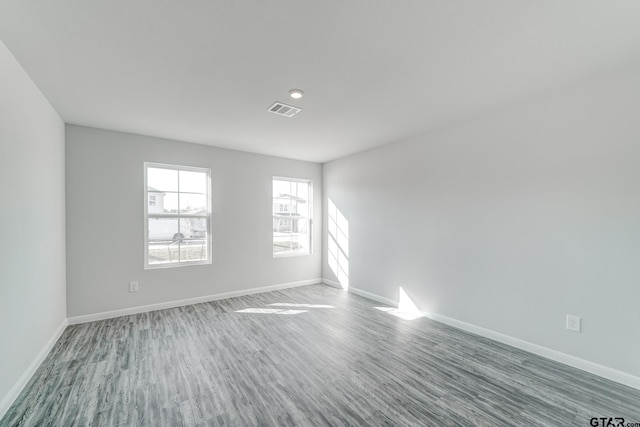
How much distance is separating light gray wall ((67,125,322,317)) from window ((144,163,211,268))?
118mm

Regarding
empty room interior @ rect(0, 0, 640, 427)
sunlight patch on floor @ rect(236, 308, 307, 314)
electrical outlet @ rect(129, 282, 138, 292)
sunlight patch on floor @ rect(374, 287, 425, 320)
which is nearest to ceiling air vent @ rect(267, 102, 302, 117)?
empty room interior @ rect(0, 0, 640, 427)

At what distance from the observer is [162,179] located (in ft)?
14.0

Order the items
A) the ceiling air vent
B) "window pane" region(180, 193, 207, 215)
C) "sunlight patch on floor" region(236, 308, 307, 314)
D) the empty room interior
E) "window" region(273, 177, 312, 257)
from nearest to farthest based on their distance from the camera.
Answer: the empty room interior, the ceiling air vent, "sunlight patch on floor" region(236, 308, 307, 314), "window pane" region(180, 193, 207, 215), "window" region(273, 177, 312, 257)

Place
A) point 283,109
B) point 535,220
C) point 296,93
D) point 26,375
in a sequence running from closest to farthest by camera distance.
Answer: point 26,375
point 296,93
point 535,220
point 283,109

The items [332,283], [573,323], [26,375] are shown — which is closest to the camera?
[26,375]

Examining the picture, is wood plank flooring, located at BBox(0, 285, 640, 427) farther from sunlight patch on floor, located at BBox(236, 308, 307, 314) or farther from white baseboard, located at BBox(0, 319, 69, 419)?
sunlight patch on floor, located at BBox(236, 308, 307, 314)

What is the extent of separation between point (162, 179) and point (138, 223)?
0.76 meters

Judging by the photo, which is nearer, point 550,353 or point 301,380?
point 301,380

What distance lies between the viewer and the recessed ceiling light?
2630mm

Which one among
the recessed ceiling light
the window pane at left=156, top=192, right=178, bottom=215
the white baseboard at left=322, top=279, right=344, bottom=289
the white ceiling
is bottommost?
the white baseboard at left=322, top=279, right=344, bottom=289

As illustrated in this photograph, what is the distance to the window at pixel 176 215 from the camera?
13.7ft

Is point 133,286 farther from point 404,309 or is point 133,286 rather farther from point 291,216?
point 404,309

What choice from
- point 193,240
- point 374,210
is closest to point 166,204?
point 193,240

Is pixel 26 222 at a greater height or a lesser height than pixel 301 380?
greater
